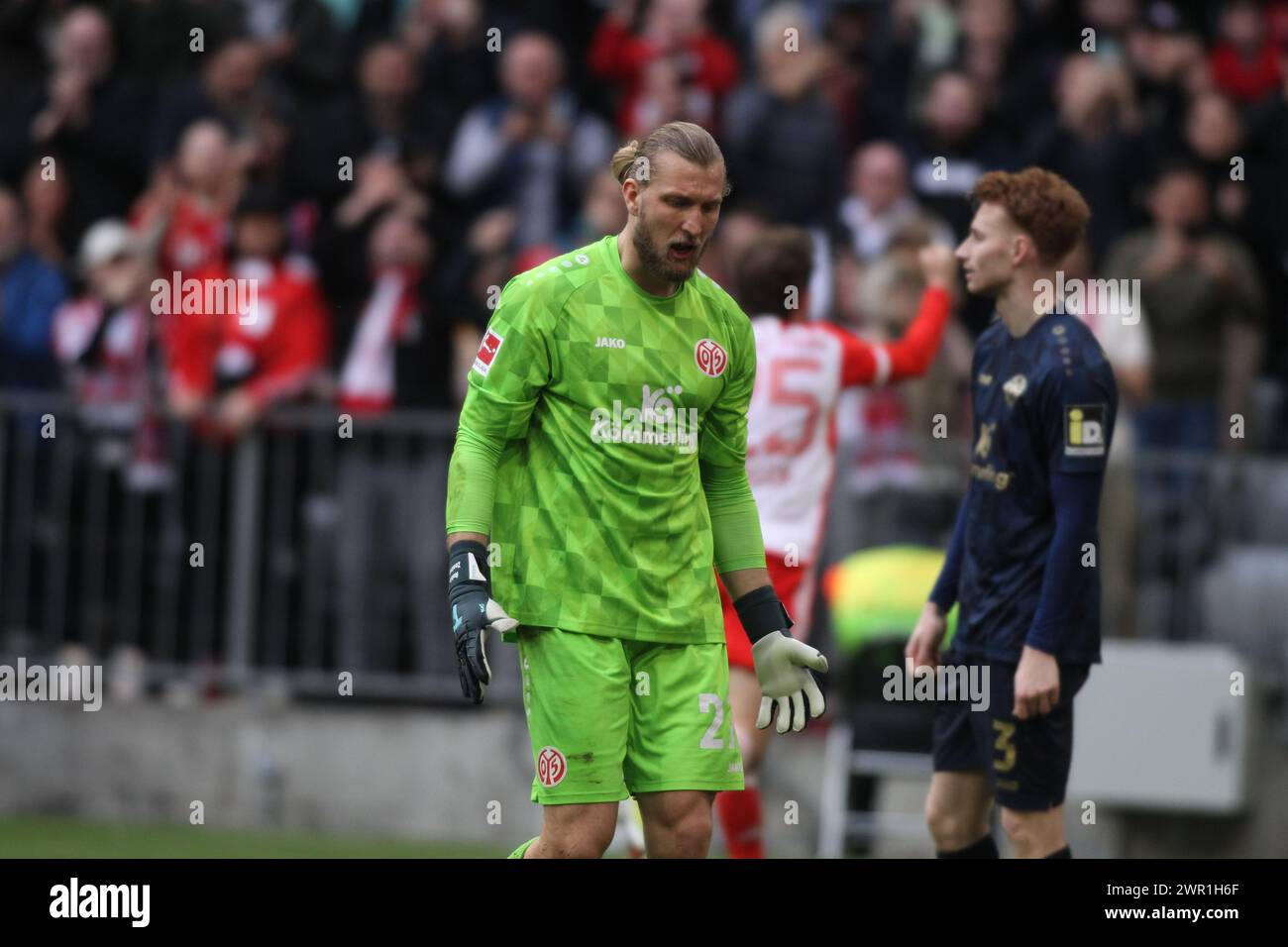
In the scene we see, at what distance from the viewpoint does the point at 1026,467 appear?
7.61 meters

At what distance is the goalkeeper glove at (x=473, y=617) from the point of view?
631 cm

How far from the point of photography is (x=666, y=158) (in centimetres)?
659

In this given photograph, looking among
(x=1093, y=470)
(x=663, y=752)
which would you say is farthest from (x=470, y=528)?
(x=1093, y=470)

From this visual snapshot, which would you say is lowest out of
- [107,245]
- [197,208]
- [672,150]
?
[672,150]

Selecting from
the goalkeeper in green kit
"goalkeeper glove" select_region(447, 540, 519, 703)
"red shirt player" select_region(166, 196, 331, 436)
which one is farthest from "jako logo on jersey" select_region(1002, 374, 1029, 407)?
"red shirt player" select_region(166, 196, 331, 436)

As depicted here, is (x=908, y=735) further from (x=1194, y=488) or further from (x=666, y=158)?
(x=666, y=158)

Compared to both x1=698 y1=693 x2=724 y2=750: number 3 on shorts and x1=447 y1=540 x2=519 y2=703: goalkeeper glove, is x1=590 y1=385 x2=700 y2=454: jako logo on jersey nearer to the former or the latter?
x1=447 y1=540 x2=519 y2=703: goalkeeper glove

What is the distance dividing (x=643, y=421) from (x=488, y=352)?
0.52 meters

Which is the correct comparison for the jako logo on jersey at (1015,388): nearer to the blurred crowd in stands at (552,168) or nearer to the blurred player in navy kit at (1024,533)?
the blurred player in navy kit at (1024,533)

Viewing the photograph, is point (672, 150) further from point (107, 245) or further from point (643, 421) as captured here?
point (107, 245)

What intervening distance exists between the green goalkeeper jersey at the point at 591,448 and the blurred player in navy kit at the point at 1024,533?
4.30ft

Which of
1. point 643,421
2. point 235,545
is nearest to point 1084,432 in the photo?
point 643,421

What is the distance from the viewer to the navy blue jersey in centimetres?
745
